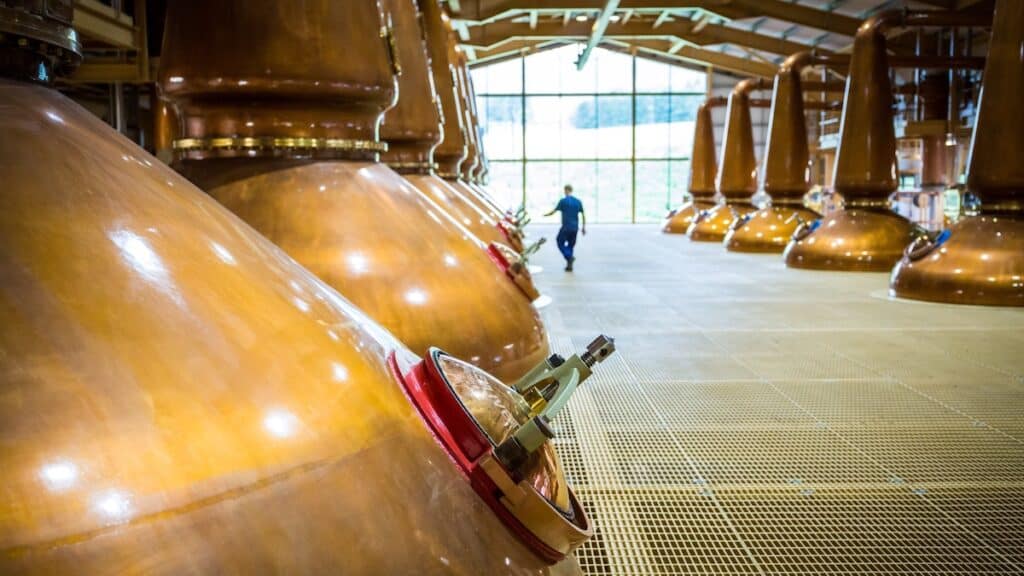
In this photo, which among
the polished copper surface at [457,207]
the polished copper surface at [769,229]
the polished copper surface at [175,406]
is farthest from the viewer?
the polished copper surface at [769,229]

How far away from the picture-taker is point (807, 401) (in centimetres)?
388

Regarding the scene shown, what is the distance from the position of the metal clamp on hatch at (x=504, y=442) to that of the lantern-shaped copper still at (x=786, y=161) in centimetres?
1203

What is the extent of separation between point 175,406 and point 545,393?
2.17 ft

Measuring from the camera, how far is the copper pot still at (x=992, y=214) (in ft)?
22.3

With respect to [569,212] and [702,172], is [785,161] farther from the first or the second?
[702,172]

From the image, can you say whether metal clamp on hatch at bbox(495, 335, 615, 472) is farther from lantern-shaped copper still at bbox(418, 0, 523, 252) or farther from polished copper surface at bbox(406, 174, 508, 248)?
lantern-shaped copper still at bbox(418, 0, 523, 252)

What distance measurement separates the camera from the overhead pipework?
388 inches

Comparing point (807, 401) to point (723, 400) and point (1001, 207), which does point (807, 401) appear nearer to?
point (723, 400)

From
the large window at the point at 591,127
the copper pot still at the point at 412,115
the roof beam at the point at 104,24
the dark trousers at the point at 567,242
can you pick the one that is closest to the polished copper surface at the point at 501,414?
the copper pot still at the point at 412,115

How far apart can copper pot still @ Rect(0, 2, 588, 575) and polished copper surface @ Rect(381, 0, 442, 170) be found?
3.13 meters

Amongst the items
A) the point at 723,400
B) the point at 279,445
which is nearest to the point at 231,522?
the point at 279,445

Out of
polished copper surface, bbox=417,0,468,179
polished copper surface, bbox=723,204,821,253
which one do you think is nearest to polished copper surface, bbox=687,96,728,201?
polished copper surface, bbox=723,204,821,253

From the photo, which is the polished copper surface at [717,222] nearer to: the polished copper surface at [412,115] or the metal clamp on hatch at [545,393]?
the polished copper surface at [412,115]

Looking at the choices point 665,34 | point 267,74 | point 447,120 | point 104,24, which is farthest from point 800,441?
point 665,34
